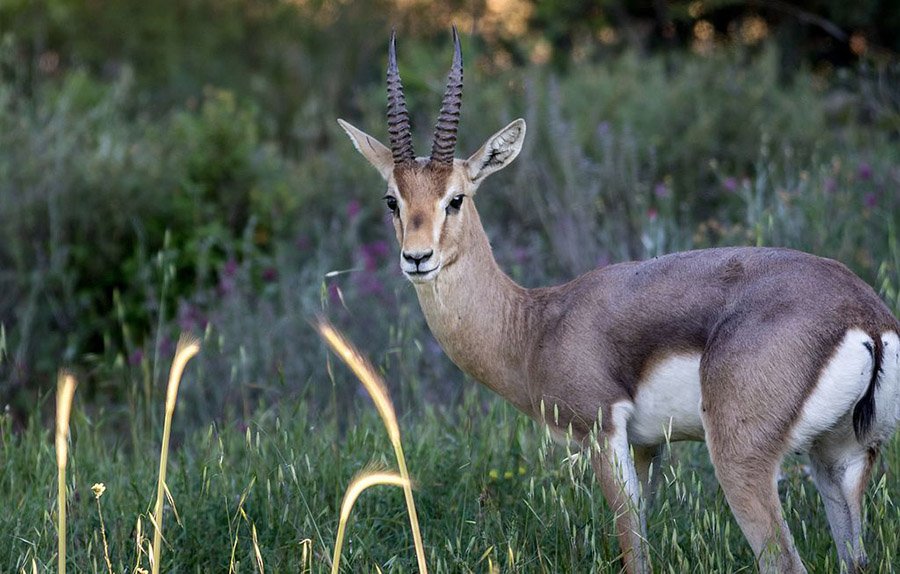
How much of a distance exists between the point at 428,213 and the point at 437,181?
198 millimetres

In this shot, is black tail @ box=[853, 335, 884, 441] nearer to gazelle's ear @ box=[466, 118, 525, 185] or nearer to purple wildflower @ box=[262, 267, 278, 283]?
gazelle's ear @ box=[466, 118, 525, 185]

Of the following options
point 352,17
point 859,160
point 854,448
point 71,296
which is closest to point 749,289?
point 854,448

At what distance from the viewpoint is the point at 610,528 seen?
4660 mm

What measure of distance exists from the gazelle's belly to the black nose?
37.3 inches

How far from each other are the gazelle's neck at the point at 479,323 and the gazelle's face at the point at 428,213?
0.11 meters

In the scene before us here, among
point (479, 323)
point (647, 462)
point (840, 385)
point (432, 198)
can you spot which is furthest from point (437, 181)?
point (840, 385)

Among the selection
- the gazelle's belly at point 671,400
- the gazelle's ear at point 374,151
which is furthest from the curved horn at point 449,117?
the gazelle's belly at point 671,400

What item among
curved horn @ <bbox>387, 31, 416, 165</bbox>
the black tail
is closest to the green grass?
the black tail

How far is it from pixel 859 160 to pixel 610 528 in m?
4.98

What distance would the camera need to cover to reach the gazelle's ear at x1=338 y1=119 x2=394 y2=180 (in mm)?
5398

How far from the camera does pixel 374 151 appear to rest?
543cm

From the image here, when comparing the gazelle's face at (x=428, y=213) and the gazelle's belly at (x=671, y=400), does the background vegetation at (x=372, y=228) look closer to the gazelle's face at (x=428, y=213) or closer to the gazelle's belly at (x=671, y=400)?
the gazelle's belly at (x=671, y=400)

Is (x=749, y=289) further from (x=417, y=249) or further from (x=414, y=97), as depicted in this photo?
(x=414, y=97)

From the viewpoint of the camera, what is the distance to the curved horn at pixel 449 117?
5102 mm
